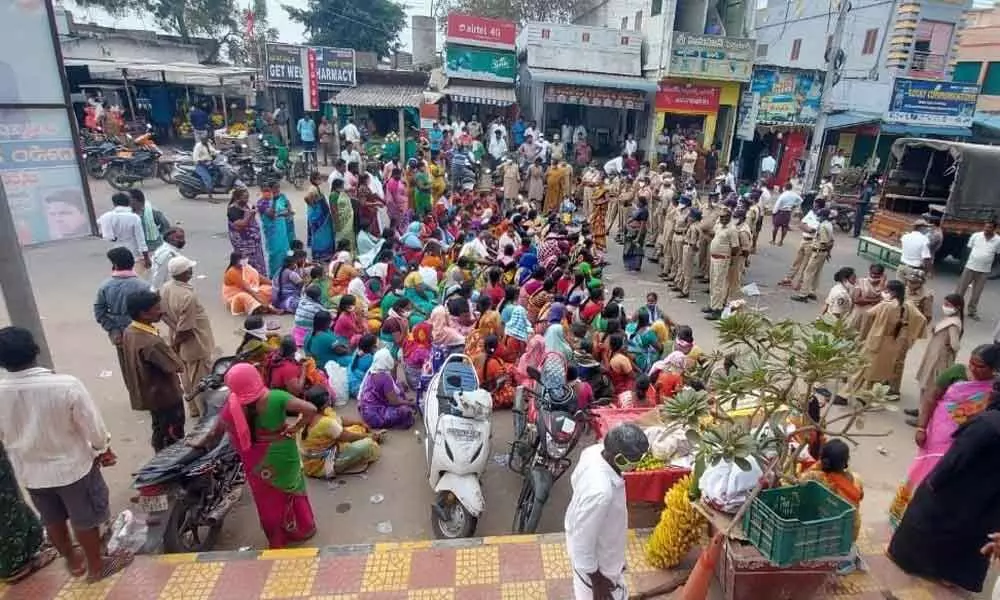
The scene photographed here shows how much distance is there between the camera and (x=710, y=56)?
812 inches

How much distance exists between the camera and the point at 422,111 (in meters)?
19.8

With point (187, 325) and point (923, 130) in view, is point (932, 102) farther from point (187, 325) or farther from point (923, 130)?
point (187, 325)

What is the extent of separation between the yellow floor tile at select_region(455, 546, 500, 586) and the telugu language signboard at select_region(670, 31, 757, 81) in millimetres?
20274

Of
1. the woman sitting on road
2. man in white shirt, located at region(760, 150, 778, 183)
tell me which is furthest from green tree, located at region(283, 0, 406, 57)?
the woman sitting on road

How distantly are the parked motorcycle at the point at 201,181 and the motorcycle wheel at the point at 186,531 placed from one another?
12.6m

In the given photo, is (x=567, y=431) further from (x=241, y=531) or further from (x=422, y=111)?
(x=422, y=111)

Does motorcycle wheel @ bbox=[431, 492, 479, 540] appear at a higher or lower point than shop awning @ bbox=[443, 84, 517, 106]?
lower

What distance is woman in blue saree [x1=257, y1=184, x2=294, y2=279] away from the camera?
30.0 feet

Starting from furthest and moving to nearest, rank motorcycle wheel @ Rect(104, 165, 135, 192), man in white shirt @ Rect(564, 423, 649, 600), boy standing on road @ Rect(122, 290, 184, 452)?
motorcycle wheel @ Rect(104, 165, 135, 192)
boy standing on road @ Rect(122, 290, 184, 452)
man in white shirt @ Rect(564, 423, 649, 600)

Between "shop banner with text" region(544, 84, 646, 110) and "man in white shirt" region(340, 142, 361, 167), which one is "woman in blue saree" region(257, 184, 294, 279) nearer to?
"man in white shirt" region(340, 142, 361, 167)

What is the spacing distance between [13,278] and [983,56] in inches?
1362

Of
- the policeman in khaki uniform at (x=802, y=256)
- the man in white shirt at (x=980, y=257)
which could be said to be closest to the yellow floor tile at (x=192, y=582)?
the policeman in khaki uniform at (x=802, y=256)

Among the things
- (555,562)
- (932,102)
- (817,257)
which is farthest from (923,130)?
(555,562)

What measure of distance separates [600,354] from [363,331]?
9.35ft
